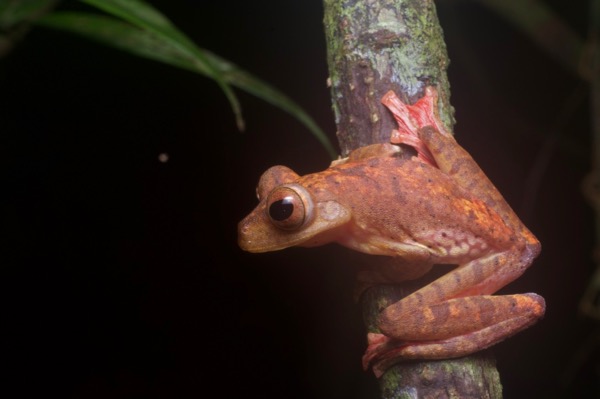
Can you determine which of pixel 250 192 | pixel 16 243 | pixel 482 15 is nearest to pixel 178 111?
pixel 250 192

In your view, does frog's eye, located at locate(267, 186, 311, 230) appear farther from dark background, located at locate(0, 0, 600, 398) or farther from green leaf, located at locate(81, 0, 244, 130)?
dark background, located at locate(0, 0, 600, 398)

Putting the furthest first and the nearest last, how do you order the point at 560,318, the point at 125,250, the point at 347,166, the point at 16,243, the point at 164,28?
1. the point at 560,318
2. the point at 125,250
3. the point at 16,243
4. the point at 347,166
5. the point at 164,28

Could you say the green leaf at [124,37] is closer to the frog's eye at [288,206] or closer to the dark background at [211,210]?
the frog's eye at [288,206]

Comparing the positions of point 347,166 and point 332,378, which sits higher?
point 347,166

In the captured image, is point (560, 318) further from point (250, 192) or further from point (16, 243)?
point (16, 243)

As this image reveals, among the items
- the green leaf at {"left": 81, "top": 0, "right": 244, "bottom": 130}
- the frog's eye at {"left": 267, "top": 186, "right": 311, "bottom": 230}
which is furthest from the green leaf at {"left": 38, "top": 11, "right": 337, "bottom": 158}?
the frog's eye at {"left": 267, "top": 186, "right": 311, "bottom": 230}

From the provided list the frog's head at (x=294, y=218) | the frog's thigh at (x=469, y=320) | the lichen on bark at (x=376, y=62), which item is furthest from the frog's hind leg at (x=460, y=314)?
the lichen on bark at (x=376, y=62)

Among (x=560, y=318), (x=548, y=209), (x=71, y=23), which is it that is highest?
(x=71, y=23)

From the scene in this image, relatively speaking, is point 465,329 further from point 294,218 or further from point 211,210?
point 211,210
